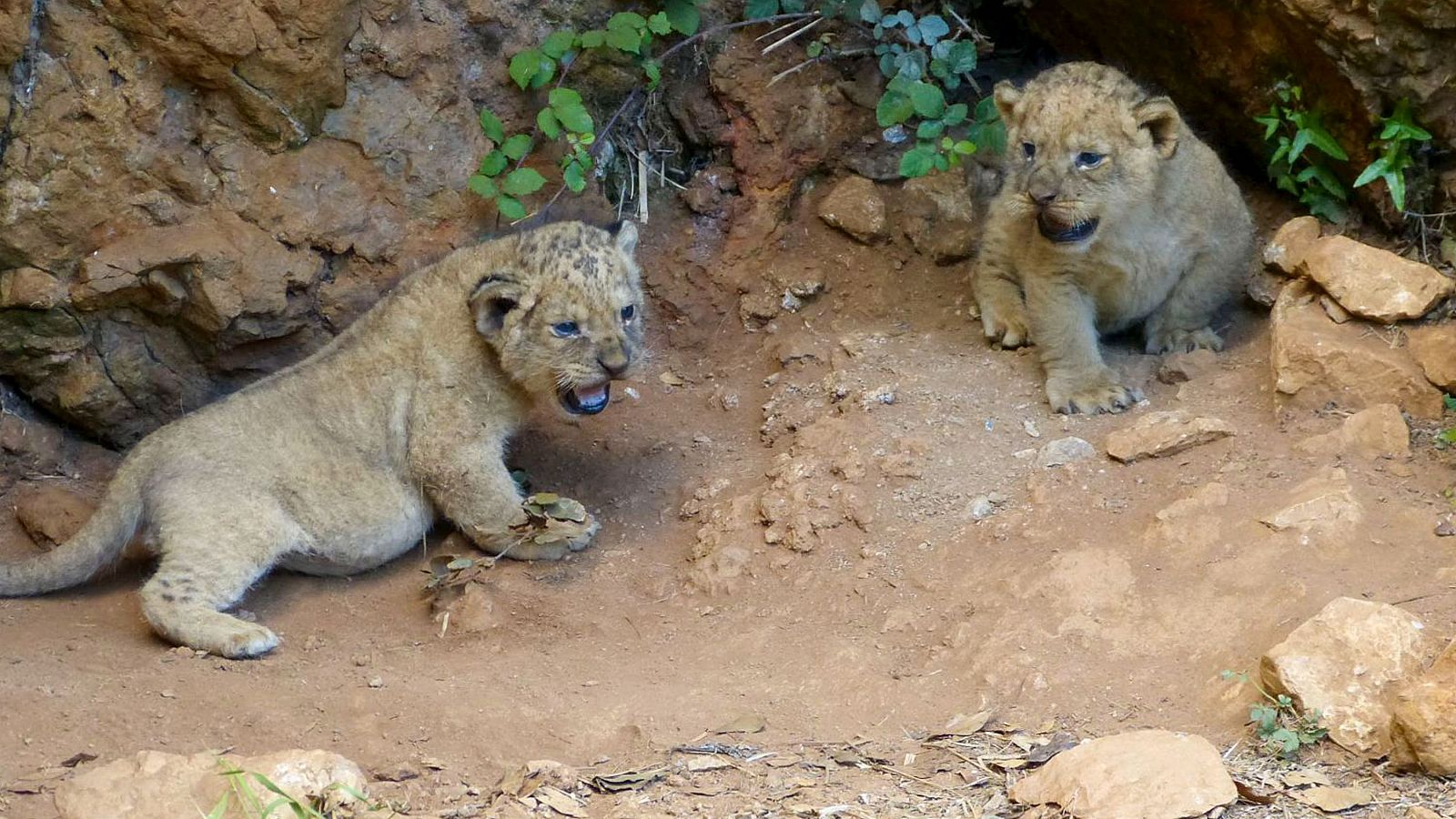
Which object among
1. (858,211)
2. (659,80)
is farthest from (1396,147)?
(659,80)

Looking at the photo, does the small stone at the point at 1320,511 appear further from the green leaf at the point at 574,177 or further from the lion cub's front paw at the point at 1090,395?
the green leaf at the point at 574,177

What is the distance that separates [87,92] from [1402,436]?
6.28 m

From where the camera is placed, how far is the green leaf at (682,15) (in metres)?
8.38

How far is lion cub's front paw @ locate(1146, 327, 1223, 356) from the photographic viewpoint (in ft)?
26.4

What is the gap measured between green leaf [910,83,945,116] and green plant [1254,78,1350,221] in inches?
67.5

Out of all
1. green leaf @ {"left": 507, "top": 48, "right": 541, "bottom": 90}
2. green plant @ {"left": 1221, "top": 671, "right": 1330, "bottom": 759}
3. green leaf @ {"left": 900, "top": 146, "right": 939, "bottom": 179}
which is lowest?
green plant @ {"left": 1221, "top": 671, "right": 1330, "bottom": 759}

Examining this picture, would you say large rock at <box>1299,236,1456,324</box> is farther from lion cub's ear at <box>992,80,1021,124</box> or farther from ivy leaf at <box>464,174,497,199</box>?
ivy leaf at <box>464,174,497,199</box>

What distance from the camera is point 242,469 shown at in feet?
23.2

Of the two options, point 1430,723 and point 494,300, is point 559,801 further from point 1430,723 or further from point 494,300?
point 494,300

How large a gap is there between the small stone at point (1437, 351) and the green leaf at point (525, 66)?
458 cm

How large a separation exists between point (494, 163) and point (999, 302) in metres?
2.85

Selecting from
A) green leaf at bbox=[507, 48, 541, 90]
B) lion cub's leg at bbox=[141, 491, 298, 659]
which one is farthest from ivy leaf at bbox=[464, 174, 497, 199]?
lion cub's leg at bbox=[141, 491, 298, 659]

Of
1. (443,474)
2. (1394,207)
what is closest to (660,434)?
(443,474)

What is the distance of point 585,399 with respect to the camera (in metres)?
7.48
